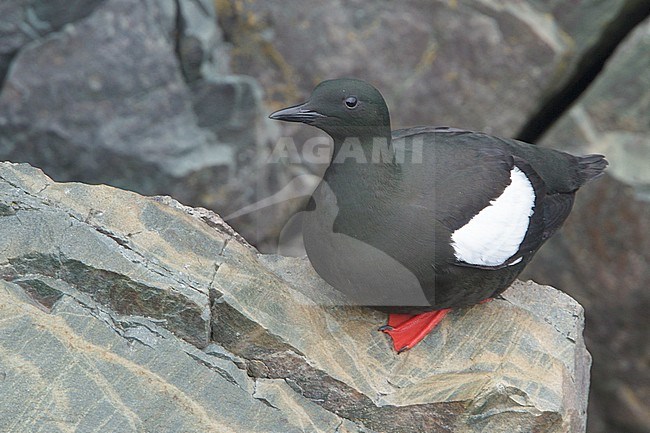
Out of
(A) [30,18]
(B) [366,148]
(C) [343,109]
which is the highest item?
(C) [343,109]

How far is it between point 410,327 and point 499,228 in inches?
23.0

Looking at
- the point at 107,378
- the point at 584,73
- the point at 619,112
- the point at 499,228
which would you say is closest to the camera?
the point at 107,378

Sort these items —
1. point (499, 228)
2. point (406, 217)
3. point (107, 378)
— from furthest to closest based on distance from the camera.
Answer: point (499, 228)
point (406, 217)
point (107, 378)

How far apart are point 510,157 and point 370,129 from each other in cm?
75

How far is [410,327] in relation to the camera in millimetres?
3746

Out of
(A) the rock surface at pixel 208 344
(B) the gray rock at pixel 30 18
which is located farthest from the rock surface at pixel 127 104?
(A) the rock surface at pixel 208 344

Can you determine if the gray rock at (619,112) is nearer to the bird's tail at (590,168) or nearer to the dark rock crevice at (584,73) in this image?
the dark rock crevice at (584,73)

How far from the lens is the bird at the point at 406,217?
11.4 feet

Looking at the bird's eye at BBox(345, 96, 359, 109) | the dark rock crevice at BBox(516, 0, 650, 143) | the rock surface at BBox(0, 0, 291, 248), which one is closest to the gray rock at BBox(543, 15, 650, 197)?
the dark rock crevice at BBox(516, 0, 650, 143)

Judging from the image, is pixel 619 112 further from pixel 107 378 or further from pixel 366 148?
pixel 107 378

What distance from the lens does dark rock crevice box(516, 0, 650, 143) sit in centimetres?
659

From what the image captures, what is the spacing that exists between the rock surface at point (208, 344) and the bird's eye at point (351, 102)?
836mm

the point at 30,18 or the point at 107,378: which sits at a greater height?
the point at 107,378

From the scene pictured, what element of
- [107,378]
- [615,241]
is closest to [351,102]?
[107,378]
